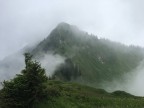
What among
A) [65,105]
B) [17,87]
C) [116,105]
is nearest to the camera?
[17,87]

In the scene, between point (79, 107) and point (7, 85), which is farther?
point (79, 107)

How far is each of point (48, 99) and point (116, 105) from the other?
1373 centimetres

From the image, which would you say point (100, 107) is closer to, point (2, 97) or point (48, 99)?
point (48, 99)

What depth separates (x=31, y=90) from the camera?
183ft

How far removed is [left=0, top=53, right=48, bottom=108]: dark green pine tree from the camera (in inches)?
2178

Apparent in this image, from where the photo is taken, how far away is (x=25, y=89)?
2190 inches

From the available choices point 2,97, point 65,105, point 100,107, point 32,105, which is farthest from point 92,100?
point 2,97

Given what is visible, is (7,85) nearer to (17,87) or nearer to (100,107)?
(17,87)

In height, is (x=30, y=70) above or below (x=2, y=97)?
above

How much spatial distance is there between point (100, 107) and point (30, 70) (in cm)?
1600

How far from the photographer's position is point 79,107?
60656 mm

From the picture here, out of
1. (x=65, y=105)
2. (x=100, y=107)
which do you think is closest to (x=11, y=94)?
(x=65, y=105)

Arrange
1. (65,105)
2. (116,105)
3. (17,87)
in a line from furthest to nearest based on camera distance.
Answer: (116,105) < (65,105) < (17,87)

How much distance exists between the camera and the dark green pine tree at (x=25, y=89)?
181 feet
